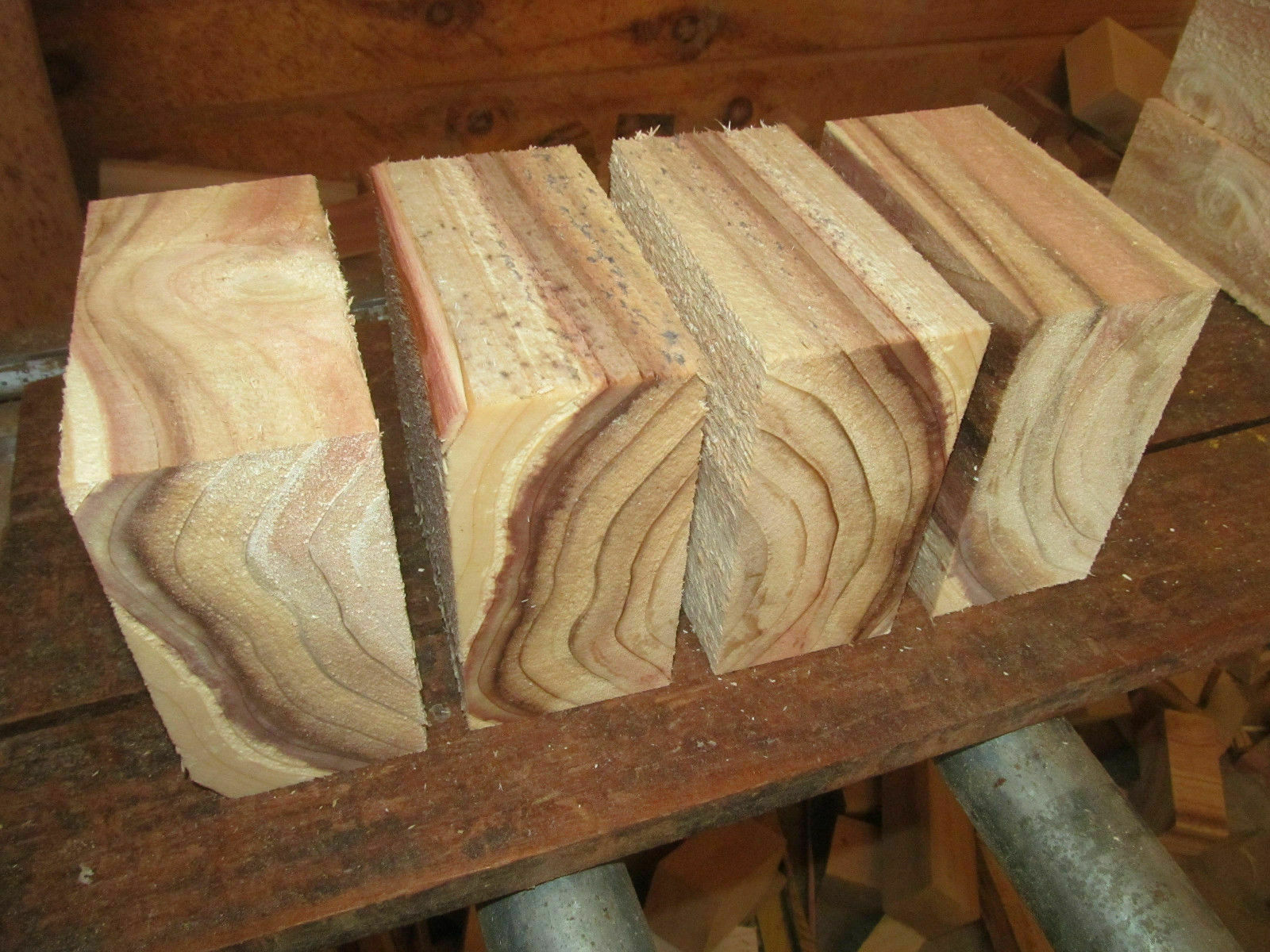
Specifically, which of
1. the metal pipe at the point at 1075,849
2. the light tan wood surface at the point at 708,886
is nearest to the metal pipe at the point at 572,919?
the metal pipe at the point at 1075,849

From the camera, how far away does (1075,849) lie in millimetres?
1038

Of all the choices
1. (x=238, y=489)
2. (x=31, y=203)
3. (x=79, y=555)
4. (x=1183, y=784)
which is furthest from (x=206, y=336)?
(x=1183, y=784)

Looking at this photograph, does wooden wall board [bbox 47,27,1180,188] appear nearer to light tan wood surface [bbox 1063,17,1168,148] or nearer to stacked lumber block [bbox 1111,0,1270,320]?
light tan wood surface [bbox 1063,17,1168,148]

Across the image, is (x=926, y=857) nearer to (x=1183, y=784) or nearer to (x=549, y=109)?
(x=1183, y=784)

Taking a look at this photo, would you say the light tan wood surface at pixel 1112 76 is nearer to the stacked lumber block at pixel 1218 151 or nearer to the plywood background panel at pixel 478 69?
the plywood background panel at pixel 478 69

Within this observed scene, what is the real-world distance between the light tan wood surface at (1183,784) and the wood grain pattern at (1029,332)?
1288 millimetres

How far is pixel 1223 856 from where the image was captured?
2359 mm

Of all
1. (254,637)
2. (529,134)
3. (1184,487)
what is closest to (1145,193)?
(1184,487)

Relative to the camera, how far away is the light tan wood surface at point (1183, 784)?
82.7 inches

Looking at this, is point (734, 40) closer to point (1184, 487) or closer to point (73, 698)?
point (1184, 487)

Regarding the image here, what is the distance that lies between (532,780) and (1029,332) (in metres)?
0.62

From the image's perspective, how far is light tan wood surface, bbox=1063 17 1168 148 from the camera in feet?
8.75

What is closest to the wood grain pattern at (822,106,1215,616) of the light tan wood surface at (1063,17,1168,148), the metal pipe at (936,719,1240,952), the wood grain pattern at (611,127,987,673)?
the wood grain pattern at (611,127,987,673)

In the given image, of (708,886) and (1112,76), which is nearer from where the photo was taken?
(708,886)
